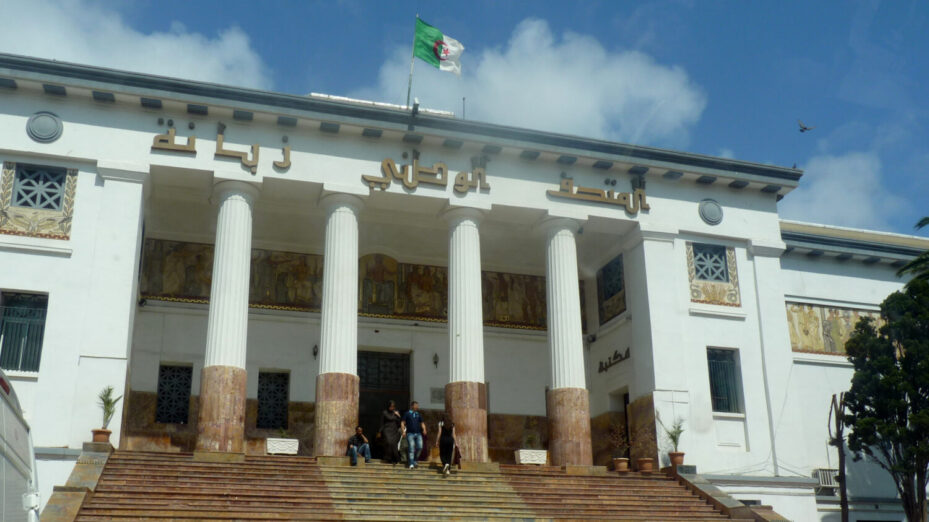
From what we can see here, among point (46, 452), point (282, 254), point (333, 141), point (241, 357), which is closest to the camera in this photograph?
point (46, 452)

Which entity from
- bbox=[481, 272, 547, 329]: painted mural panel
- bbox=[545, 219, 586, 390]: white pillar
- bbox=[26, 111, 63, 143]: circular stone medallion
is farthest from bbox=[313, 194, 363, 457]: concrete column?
bbox=[481, 272, 547, 329]: painted mural panel

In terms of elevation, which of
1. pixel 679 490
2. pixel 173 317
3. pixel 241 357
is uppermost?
pixel 173 317

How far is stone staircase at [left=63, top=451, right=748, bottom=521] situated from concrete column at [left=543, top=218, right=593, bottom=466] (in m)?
1.23

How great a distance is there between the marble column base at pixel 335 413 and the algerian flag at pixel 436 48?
27.3ft

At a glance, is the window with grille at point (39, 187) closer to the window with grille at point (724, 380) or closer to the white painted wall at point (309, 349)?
the white painted wall at point (309, 349)

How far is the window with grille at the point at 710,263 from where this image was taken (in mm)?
24781

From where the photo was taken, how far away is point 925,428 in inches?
844

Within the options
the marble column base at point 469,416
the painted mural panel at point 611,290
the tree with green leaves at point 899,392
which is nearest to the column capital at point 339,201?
the marble column base at point 469,416

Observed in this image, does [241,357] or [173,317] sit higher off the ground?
[173,317]

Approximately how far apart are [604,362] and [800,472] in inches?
226

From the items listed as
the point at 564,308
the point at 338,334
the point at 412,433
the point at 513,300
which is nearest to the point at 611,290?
the point at 513,300

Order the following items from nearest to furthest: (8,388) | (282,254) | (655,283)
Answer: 1. (8,388)
2. (655,283)
3. (282,254)

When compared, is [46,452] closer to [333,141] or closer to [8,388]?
[333,141]

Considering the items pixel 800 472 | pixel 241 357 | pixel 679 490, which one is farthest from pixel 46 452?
pixel 800 472
